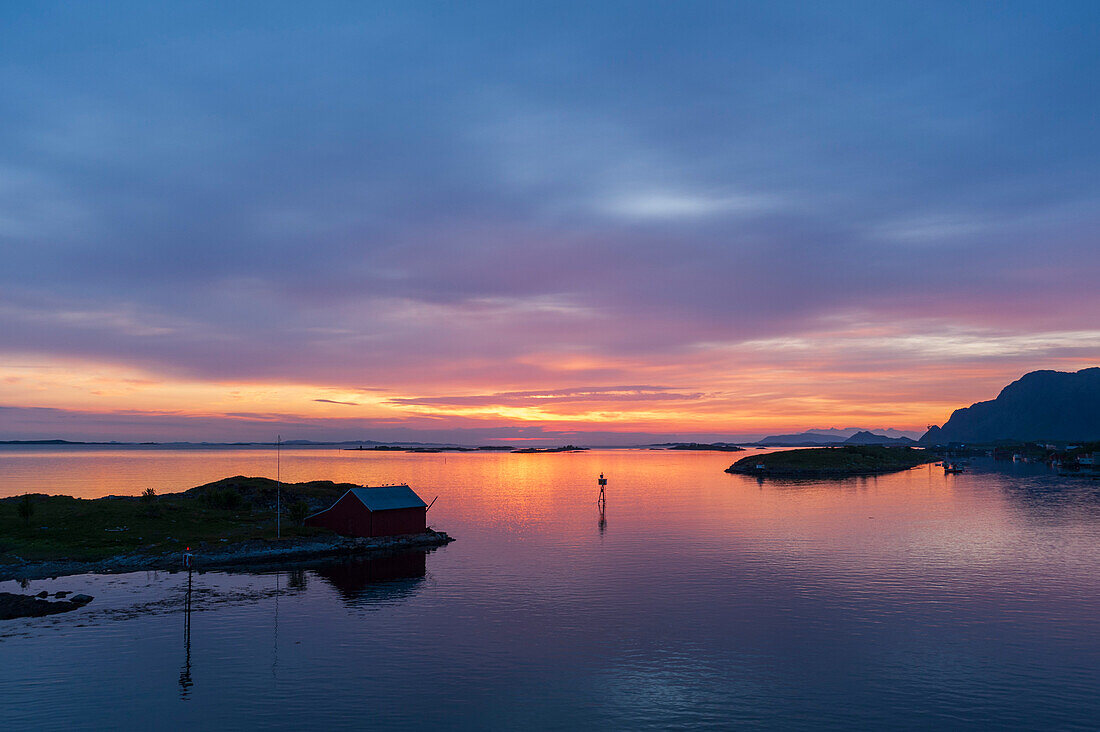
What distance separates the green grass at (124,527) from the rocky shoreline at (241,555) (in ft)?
5.80

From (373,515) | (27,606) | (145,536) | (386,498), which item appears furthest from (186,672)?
(386,498)

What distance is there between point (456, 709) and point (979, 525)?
90.1 metres

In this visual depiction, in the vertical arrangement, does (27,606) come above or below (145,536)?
below

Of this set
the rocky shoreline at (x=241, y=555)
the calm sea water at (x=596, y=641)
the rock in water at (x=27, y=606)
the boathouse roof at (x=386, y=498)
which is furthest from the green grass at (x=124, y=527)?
the rock in water at (x=27, y=606)

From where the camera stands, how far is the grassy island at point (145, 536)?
6109 centimetres

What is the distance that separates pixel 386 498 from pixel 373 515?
11.6ft

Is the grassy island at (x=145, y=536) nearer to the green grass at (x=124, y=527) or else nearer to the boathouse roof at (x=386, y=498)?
the green grass at (x=124, y=527)

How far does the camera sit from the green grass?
63.7m

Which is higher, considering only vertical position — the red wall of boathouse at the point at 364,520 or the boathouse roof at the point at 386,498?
the boathouse roof at the point at 386,498

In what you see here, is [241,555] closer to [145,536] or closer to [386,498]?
[145,536]

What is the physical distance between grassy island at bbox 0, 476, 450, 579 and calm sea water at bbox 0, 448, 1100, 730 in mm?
5218

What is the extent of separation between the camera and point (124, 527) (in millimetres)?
71125

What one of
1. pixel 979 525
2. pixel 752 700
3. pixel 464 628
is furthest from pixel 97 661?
pixel 979 525

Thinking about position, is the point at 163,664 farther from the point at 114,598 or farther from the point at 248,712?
the point at 114,598
